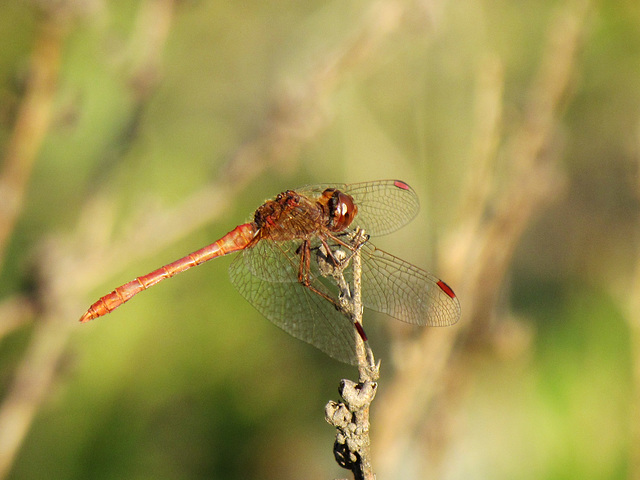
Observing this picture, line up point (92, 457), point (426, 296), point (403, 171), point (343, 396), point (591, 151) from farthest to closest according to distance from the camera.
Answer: point (591, 151) → point (403, 171) → point (92, 457) → point (426, 296) → point (343, 396)

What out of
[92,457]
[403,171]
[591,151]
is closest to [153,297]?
[92,457]

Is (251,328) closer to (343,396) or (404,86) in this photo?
(404,86)

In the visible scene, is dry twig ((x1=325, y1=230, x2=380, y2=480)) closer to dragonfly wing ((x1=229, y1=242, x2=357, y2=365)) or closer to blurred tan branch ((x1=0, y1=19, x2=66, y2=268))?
dragonfly wing ((x1=229, y1=242, x2=357, y2=365))

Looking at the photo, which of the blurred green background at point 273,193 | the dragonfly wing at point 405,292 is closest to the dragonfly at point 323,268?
the dragonfly wing at point 405,292

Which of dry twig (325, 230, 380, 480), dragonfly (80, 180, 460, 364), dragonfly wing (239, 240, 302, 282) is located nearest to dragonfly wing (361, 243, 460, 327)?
dragonfly (80, 180, 460, 364)

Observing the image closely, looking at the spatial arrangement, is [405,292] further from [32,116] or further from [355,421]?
[32,116]
